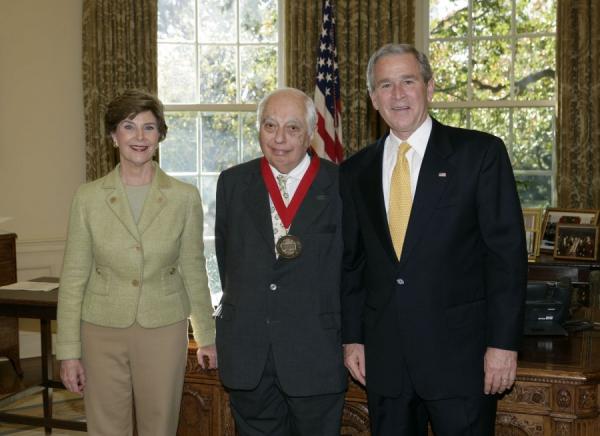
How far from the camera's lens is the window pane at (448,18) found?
21.0 ft

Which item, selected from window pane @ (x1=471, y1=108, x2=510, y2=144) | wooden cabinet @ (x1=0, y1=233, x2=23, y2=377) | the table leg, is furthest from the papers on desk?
window pane @ (x1=471, y1=108, x2=510, y2=144)

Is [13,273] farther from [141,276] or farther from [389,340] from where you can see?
[389,340]

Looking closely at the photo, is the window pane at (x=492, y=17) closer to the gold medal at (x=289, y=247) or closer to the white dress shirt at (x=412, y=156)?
the white dress shirt at (x=412, y=156)

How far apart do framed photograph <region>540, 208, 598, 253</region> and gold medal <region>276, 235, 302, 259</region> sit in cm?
335

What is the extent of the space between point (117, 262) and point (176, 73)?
439cm

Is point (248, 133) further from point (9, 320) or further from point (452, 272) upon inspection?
point (452, 272)

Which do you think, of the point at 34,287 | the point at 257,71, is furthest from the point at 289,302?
the point at 257,71

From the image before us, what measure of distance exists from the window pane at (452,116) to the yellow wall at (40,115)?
295 centimetres

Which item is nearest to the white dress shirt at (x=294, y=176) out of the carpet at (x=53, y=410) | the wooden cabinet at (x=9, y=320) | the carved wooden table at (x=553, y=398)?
the carved wooden table at (x=553, y=398)

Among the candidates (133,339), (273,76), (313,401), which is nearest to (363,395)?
(313,401)

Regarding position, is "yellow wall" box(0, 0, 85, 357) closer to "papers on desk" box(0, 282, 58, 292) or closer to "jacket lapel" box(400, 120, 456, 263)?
"papers on desk" box(0, 282, 58, 292)

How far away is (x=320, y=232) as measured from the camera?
8.07ft

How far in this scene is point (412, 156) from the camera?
7.71ft

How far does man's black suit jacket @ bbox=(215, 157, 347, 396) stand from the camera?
2.43 meters
